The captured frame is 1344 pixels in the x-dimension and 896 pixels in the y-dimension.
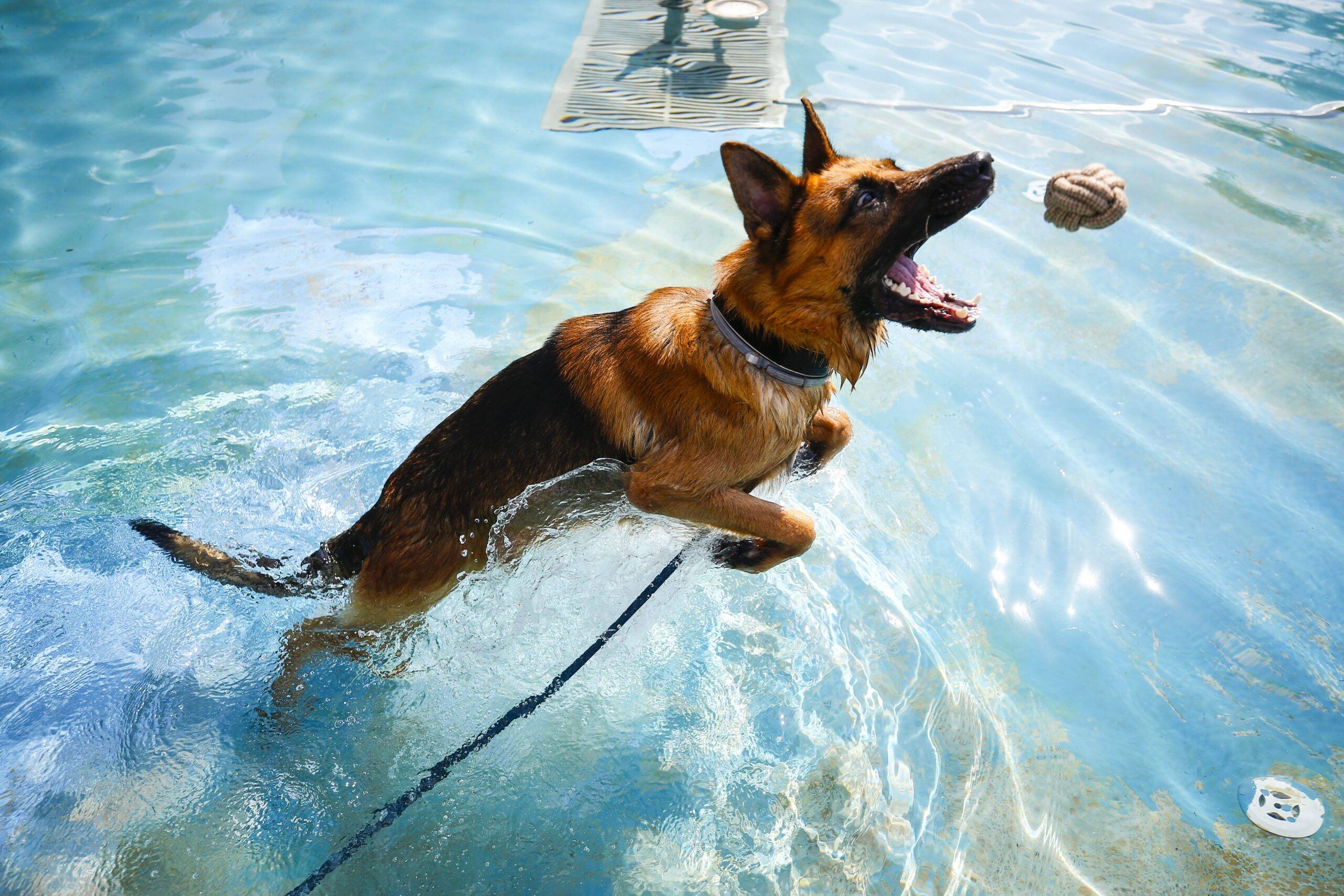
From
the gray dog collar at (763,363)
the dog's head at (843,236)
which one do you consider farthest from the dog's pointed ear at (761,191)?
the gray dog collar at (763,363)

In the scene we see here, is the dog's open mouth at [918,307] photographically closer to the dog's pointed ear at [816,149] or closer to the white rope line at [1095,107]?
the dog's pointed ear at [816,149]

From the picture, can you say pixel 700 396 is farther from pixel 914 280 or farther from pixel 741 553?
pixel 914 280

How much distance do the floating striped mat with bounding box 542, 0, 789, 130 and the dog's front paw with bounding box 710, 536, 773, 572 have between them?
179 inches

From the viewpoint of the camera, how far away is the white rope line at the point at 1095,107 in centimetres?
705

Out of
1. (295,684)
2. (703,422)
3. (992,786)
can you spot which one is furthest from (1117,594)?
(295,684)

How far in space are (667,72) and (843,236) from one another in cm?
556

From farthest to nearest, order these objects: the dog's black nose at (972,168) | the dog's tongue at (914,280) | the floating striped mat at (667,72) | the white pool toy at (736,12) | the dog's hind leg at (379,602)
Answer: the white pool toy at (736,12) → the floating striped mat at (667,72) → the dog's hind leg at (379,602) → the dog's tongue at (914,280) → the dog's black nose at (972,168)

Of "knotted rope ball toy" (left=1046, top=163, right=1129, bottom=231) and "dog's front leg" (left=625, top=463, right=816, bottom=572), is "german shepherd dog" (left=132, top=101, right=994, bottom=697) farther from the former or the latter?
"knotted rope ball toy" (left=1046, top=163, right=1129, bottom=231)

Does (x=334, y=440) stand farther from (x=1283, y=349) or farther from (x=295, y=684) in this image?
(x=1283, y=349)

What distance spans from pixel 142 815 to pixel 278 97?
612cm

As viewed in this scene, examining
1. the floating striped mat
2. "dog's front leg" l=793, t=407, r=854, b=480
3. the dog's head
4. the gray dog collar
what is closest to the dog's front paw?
"dog's front leg" l=793, t=407, r=854, b=480

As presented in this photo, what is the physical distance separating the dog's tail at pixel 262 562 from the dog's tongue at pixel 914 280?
2.24 m

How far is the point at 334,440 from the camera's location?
4.63 m

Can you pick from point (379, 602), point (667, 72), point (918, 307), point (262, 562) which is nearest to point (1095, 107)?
point (667, 72)
